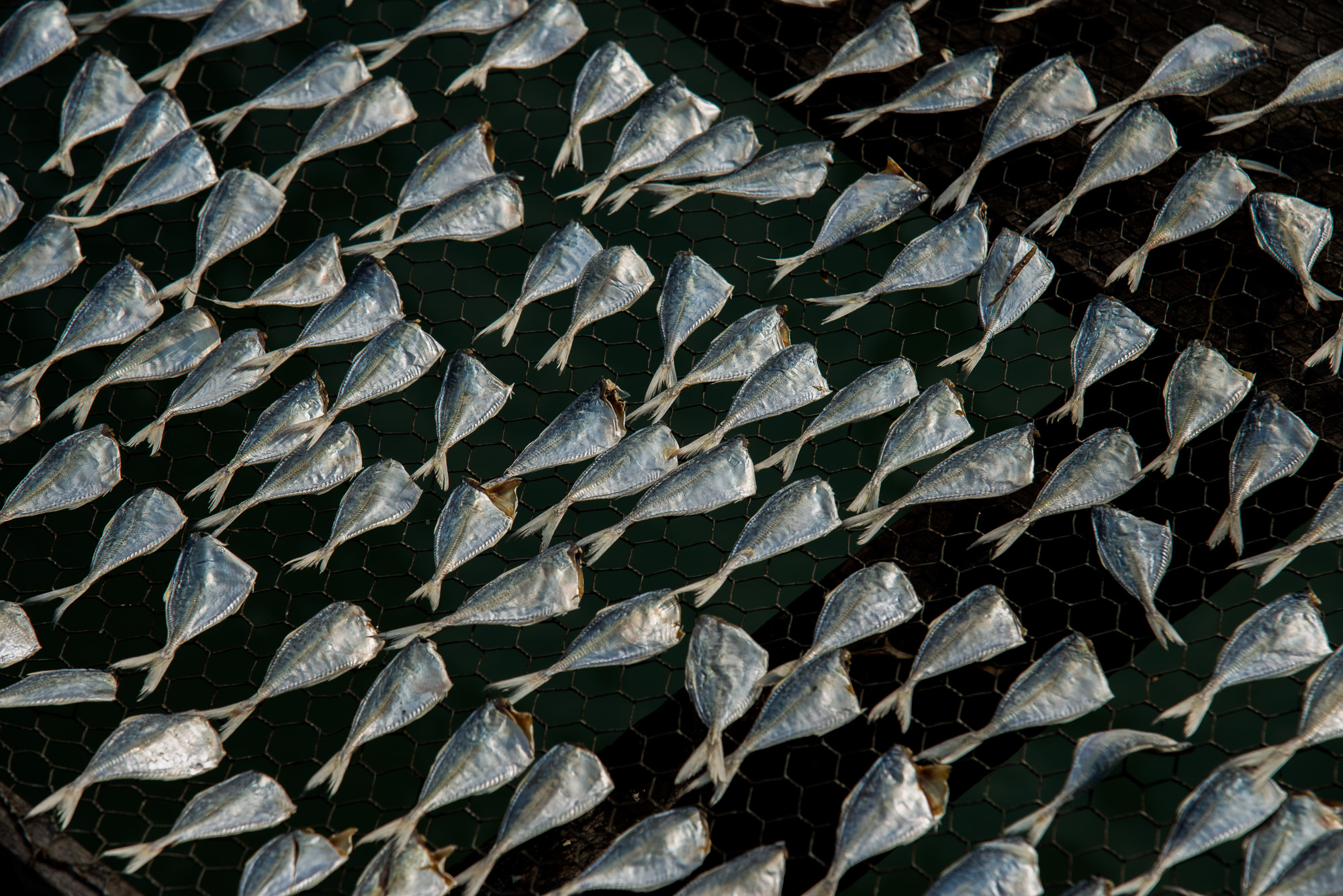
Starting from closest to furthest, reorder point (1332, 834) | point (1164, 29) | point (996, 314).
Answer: point (1332, 834) < point (996, 314) < point (1164, 29)

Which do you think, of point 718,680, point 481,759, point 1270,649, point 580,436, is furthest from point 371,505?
point 1270,649

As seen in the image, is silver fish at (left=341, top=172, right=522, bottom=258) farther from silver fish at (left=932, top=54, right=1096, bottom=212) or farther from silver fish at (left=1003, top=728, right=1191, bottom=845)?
silver fish at (left=1003, top=728, right=1191, bottom=845)

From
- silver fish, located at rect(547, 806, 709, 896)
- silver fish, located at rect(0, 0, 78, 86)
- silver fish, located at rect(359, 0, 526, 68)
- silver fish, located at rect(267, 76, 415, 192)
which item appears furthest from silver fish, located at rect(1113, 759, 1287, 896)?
silver fish, located at rect(0, 0, 78, 86)

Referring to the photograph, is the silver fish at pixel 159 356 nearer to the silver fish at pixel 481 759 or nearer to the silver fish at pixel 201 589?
the silver fish at pixel 201 589

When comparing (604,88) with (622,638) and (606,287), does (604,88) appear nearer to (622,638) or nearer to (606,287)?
(606,287)

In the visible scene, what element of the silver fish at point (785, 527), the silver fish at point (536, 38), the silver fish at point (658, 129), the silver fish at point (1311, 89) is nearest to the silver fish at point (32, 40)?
the silver fish at point (536, 38)

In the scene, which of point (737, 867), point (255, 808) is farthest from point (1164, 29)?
point (255, 808)

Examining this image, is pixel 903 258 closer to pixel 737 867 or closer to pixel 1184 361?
pixel 1184 361
